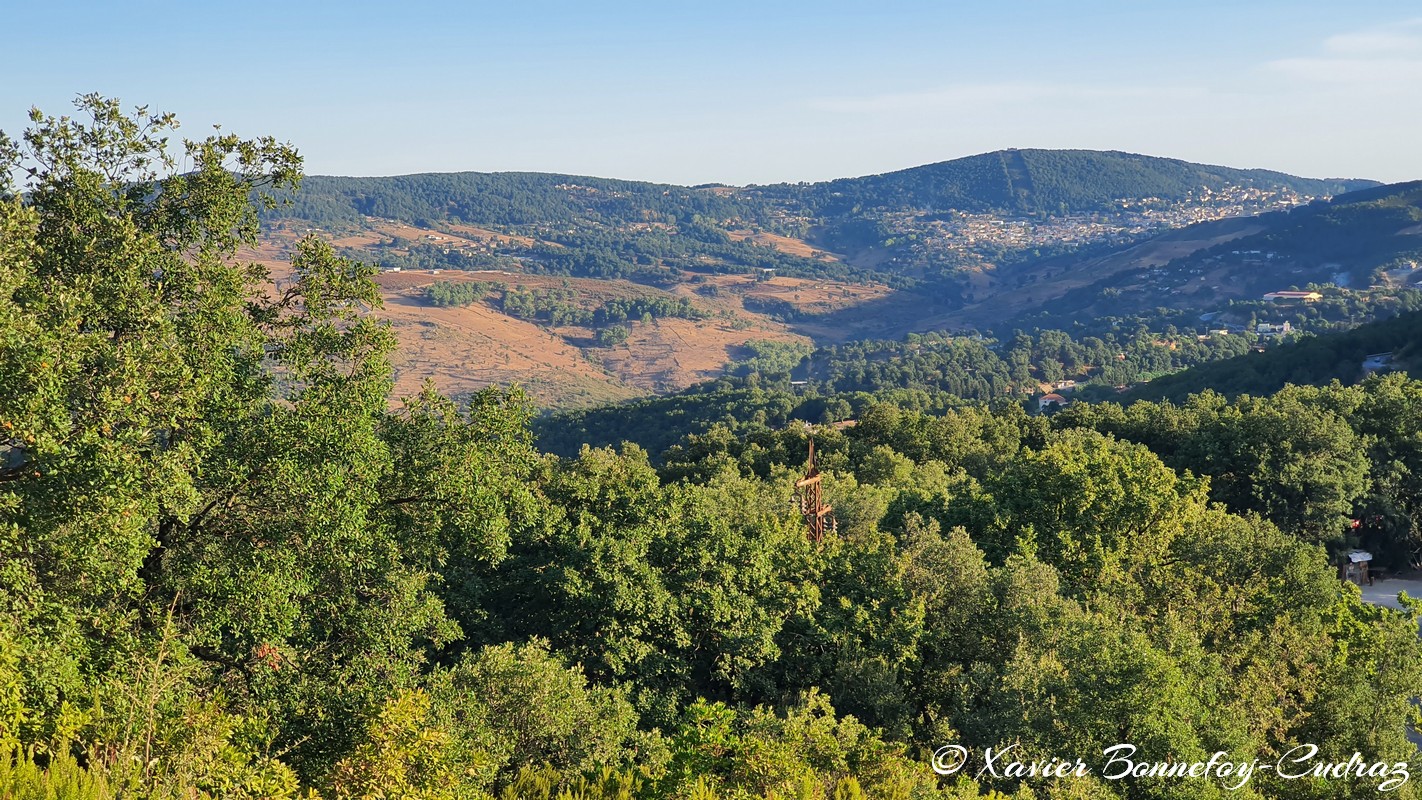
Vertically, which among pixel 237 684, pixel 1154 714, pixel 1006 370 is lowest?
pixel 1006 370

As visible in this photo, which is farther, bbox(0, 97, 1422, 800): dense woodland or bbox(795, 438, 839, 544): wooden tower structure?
bbox(795, 438, 839, 544): wooden tower structure

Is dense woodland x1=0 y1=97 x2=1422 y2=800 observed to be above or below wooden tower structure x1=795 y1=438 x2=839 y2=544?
above

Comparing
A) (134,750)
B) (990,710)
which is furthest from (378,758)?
(990,710)

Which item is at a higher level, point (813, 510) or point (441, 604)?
point (441, 604)

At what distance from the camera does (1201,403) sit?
6059cm

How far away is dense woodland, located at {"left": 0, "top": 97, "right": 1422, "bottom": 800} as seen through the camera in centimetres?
1327

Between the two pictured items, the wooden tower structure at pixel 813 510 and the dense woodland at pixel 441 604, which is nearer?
the dense woodland at pixel 441 604

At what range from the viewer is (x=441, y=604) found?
58.9 ft

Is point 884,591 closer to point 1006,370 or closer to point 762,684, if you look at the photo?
point 762,684

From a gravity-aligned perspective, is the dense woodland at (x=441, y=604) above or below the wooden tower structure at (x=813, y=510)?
above

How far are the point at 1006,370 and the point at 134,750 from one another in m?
181

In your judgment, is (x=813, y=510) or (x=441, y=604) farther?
(x=813, y=510)

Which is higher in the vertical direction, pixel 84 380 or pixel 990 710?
→ pixel 84 380

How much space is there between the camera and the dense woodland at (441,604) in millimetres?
13266
